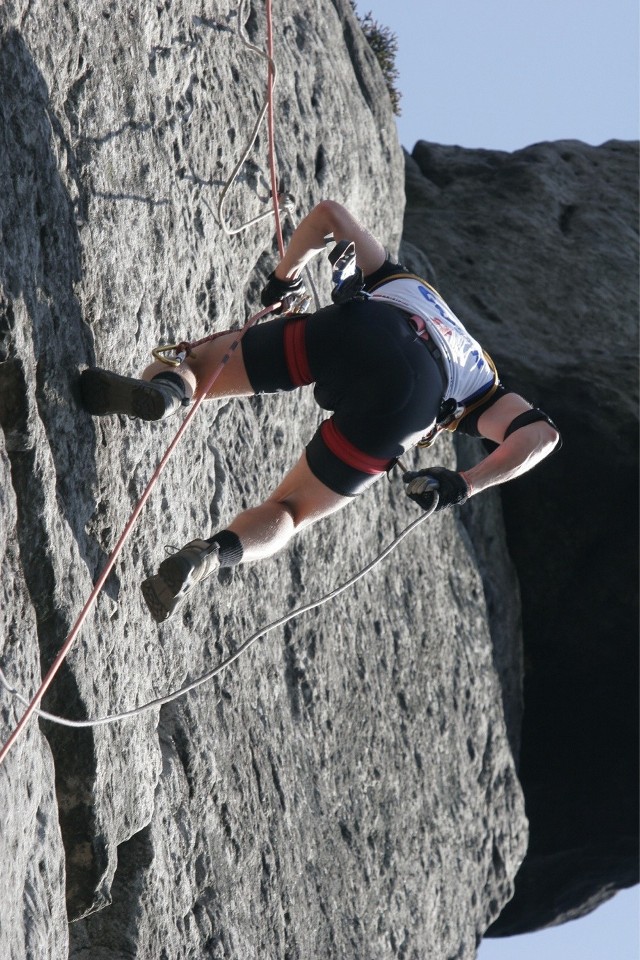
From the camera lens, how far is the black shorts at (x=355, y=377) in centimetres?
444

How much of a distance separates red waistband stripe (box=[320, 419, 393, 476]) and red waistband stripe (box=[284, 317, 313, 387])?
24cm

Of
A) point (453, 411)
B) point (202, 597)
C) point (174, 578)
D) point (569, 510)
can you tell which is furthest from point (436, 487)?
point (569, 510)

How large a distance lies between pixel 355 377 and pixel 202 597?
1.38m

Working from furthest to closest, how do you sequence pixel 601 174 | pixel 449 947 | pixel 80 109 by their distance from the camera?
pixel 601 174, pixel 449 947, pixel 80 109

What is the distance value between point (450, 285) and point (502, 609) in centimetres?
266

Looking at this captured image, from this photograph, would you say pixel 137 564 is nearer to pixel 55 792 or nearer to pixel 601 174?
pixel 55 792

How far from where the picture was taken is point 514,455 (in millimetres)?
4562

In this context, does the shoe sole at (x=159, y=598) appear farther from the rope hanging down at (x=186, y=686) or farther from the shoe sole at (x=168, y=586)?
the rope hanging down at (x=186, y=686)

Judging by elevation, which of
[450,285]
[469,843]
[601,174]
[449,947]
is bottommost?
[449,947]

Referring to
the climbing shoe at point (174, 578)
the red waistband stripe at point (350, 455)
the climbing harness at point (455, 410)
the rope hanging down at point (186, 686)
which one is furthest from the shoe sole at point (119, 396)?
the climbing harness at point (455, 410)

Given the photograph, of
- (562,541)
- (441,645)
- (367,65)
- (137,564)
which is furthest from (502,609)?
(137,564)

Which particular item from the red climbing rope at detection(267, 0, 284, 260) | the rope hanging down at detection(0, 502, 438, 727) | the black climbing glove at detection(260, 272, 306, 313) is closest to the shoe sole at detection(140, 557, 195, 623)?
the rope hanging down at detection(0, 502, 438, 727)

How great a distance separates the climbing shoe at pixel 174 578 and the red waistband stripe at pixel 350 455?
0.70 meters

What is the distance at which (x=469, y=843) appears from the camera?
739 cm
